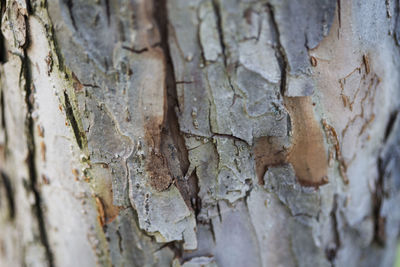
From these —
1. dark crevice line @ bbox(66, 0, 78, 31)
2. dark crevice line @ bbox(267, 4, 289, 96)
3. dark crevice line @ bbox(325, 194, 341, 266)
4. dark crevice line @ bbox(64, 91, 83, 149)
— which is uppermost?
dark crevice line @ bbox(66, 0, 78, 31)

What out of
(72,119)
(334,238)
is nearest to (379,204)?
(334,238)

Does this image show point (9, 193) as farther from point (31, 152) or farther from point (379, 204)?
point (379, 204)

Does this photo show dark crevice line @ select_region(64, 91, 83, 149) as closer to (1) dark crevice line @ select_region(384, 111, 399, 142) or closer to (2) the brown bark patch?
(2) the brown bark patch

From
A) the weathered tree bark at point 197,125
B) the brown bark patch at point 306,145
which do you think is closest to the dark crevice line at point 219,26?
the weathered tree bark at point 197,125

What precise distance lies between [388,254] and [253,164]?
23.8 inches

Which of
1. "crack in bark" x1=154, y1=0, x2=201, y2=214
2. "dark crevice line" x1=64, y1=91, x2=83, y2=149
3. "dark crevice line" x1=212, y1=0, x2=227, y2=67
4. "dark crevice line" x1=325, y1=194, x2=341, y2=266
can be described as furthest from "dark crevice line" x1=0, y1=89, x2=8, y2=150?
"dark crevice line" x1=325, y1=194, x2=341, y2=266

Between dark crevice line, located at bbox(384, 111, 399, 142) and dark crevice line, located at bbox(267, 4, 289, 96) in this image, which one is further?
dark crevice line, located at bbox(384, 111, 399, 142)

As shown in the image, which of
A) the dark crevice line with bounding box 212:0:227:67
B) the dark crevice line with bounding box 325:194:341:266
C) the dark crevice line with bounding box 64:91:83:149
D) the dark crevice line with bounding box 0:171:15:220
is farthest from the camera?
the dark crevice line with bounding box 0:171:15:220

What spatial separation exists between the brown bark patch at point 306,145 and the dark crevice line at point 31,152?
51 centimetres

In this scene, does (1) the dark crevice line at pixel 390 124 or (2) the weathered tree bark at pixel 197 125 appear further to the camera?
(1) the dark crevice line at pixel 390 124

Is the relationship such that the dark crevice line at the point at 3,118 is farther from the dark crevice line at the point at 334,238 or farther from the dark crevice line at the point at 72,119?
the dark crevice line at the point at 334,238

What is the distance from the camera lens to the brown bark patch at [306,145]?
2.14ft

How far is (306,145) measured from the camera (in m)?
0.69

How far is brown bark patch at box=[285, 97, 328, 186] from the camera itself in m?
0.65
